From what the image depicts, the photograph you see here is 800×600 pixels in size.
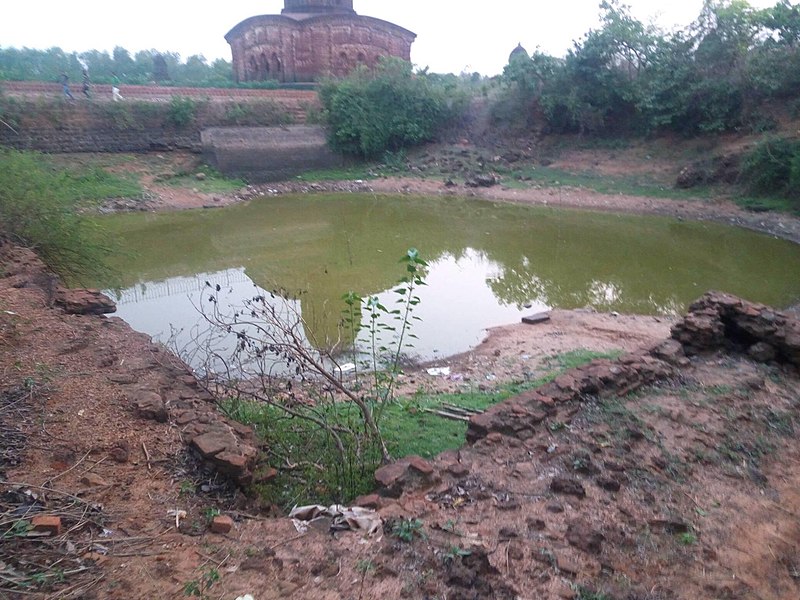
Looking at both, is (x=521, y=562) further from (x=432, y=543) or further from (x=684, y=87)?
(x=684, y=87)

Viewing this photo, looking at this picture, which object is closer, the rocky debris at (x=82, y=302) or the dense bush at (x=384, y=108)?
the rocky debris at (x=82, y=302)

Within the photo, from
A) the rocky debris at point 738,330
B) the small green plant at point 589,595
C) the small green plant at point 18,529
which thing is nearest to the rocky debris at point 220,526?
the small green plant at point 18,529

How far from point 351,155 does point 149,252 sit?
1294 centimetres

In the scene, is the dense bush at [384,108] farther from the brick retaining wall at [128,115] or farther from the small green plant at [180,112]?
the small green plant at [180,112]

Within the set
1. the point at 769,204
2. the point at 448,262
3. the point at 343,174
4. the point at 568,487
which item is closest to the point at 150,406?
the point at 568,487

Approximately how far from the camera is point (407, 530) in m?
2.99

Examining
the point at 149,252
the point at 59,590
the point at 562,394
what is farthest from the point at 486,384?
the point at 149,252

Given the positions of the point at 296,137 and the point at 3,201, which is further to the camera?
the point at 296,137

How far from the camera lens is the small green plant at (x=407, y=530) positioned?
295 centimetres

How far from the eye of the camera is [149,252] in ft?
39.8

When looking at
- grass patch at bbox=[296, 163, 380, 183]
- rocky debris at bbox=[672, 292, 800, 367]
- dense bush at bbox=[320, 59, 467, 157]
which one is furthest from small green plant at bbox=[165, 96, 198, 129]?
rocky debris at bbox=[672, 292, 800, 367]

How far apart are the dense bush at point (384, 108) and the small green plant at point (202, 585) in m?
21.7

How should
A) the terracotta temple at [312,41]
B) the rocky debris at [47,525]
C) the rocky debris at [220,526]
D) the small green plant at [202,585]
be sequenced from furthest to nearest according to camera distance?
the terracotta temple at [312,41], the rocky debris at [220,526], the rocky debris at [47,525], the small green plant at [202,585]

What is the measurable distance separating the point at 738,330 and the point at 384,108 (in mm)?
20130
